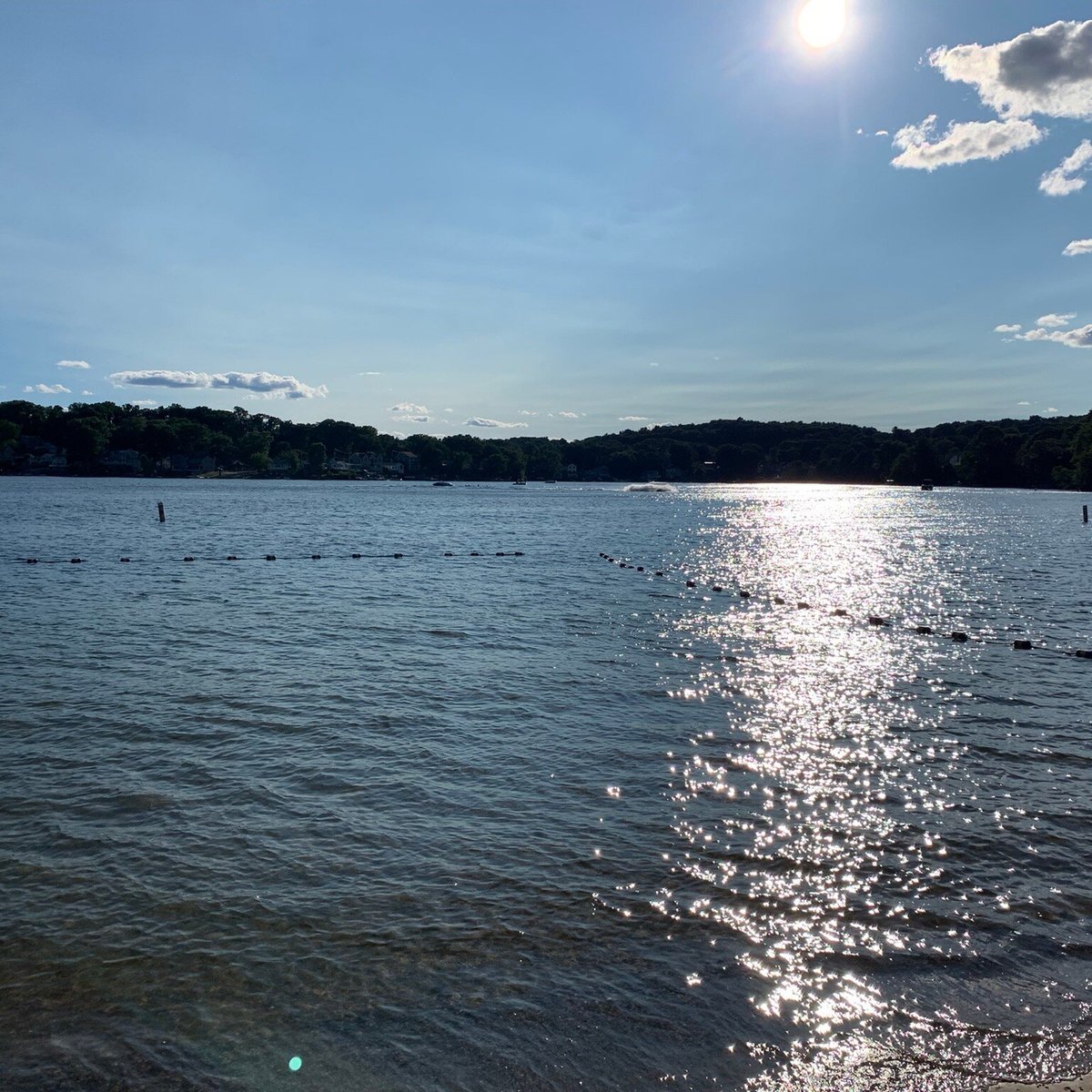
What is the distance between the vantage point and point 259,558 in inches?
1737

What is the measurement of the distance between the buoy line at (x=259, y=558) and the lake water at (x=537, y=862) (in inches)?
786

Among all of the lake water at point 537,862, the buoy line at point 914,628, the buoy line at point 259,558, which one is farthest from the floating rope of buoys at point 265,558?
the lake water at point 537,862

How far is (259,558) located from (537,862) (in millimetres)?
38643

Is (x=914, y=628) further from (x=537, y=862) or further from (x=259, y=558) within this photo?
(x=259, y=558)

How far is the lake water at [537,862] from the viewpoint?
581 cm

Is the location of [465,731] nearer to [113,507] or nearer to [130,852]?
[130,852]

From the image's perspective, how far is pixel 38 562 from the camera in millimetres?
38656

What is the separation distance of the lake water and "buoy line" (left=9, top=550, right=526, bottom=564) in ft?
65.5

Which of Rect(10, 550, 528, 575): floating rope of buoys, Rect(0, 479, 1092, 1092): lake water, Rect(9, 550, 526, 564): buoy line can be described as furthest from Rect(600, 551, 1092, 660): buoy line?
Rect(9, 550, 526, 564): buoy line

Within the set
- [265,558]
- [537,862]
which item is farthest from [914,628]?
[265,558]

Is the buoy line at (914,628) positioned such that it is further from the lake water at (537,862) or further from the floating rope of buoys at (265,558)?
the floating rope of buoys at (265,558)

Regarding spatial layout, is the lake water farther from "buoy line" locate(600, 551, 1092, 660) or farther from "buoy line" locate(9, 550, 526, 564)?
"buoy line" locate(9, 550, 526, 564)

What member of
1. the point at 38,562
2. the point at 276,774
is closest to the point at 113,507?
the point at 38,562

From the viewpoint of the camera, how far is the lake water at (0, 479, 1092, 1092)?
581cm
